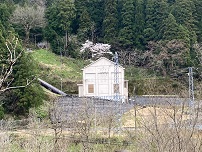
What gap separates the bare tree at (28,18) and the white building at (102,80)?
7.64m

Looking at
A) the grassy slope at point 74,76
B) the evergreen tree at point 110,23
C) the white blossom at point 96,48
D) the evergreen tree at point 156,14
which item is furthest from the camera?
the evergreen tree at point 110,23

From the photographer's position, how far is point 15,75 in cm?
1753

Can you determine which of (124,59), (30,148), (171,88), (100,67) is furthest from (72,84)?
(30,148)

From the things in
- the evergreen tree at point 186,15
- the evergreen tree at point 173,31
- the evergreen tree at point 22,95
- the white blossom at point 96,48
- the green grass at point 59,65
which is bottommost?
the evergreen tree at point 22,95

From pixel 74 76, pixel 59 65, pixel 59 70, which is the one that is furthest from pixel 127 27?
pixel 59 70

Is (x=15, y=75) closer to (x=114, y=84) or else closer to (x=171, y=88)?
(x=114, y=84)

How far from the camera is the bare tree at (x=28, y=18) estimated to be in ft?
90.1

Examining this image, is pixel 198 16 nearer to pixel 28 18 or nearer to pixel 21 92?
pixel 28 18

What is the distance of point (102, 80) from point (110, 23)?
6128 mm

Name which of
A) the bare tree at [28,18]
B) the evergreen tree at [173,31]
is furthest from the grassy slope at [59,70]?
the evergreen tree at [173,31]

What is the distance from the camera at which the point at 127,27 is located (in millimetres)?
26922

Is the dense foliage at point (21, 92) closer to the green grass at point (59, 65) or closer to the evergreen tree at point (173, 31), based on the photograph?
the green grass at point (59, 65)

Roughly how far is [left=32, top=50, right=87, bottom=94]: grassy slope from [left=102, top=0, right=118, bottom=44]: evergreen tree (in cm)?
255

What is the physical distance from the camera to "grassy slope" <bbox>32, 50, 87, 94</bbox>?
979 inches
